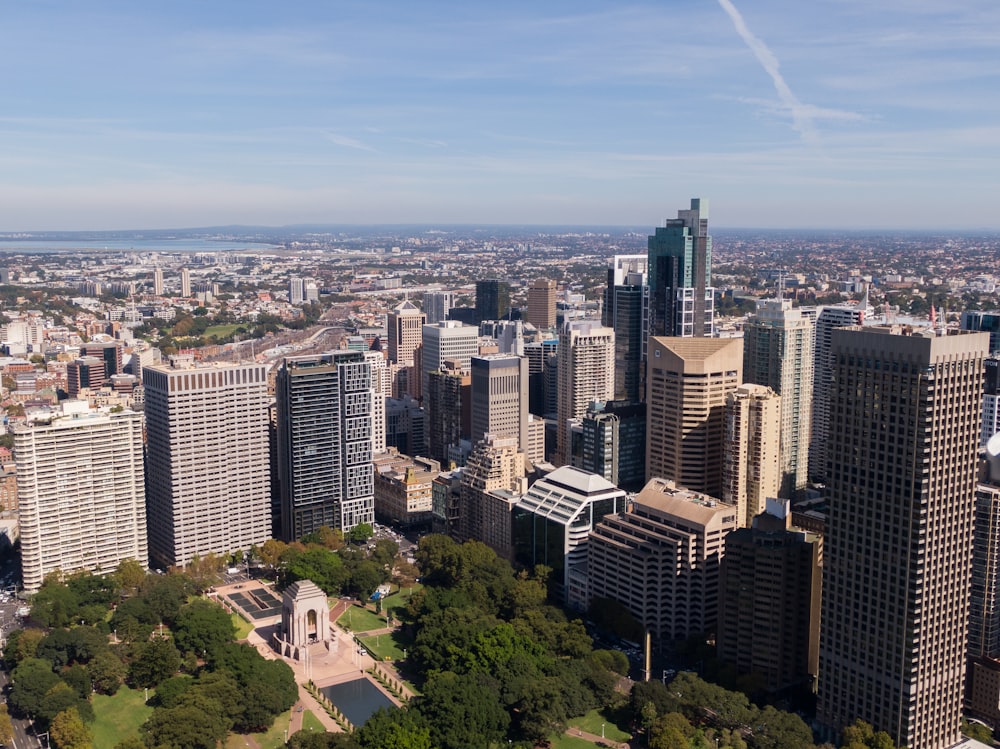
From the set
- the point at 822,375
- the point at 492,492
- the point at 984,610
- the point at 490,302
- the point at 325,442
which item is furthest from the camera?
the point at 490,302

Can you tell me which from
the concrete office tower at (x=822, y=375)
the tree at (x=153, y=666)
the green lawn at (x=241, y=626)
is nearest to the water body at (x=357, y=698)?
the tree at (x=153, y=666)

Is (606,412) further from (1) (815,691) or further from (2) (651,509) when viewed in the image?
(1) (815,691)

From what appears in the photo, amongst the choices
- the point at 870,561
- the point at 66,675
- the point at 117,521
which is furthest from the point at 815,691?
the point at 117,521

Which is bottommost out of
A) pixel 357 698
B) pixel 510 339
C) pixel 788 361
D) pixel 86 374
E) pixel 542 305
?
pixel 357 698

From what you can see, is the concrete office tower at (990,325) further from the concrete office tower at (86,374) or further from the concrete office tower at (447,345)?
the concrete office tower at (86,374)

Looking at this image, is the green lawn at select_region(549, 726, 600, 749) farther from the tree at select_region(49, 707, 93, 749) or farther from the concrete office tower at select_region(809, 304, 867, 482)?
the concrete office tower at select_region(809, 304, 867, 482)

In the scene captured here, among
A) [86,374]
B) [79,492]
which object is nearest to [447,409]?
[79,492]

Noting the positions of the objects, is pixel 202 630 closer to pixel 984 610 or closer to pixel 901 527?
pixel 901 527
